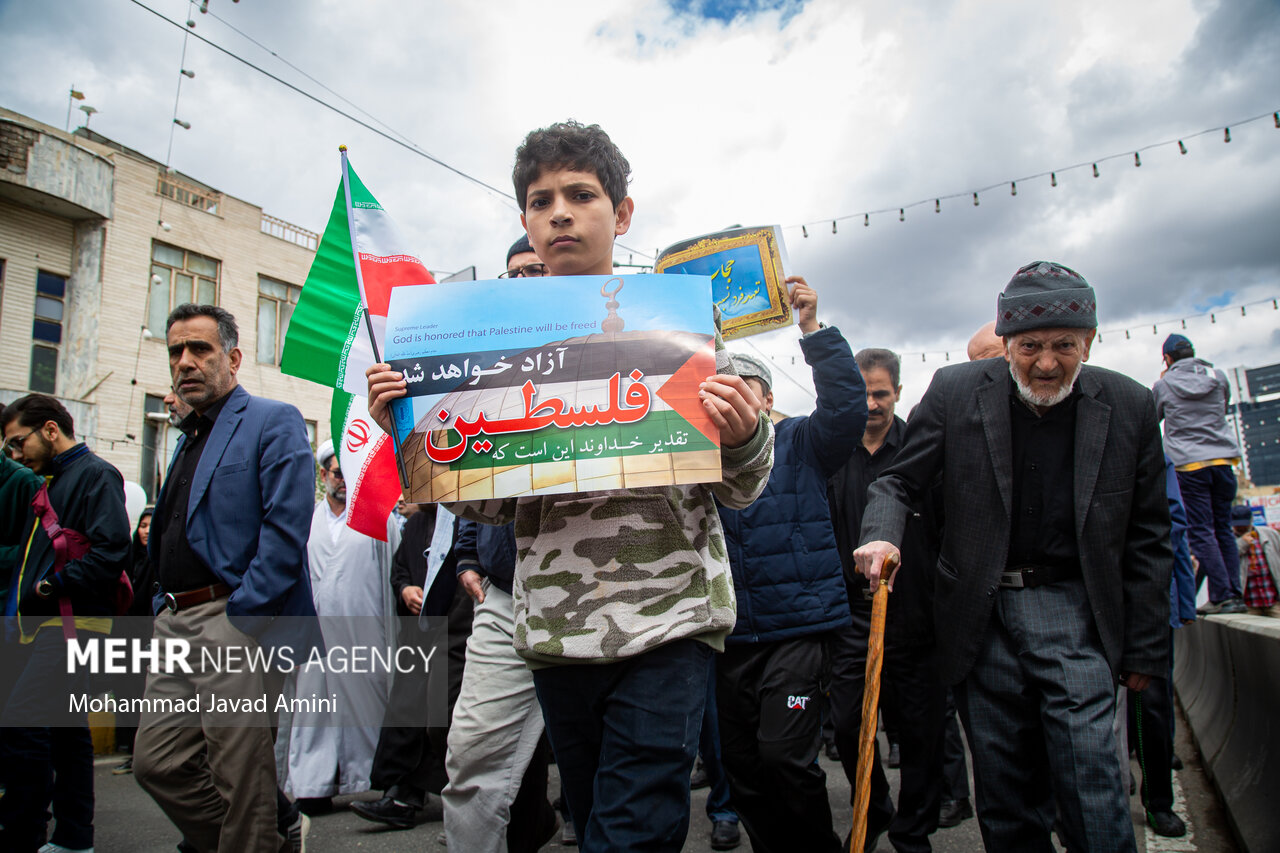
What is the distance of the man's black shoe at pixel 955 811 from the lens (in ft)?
13.5

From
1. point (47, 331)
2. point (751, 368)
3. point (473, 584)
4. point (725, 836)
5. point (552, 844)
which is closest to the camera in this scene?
point (473, 584)

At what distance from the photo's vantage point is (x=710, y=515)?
6.31 feet

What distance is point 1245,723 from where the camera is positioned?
12.3 feet

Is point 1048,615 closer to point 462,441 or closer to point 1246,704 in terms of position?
point 462,441

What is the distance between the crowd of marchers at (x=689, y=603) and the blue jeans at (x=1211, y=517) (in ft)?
9.36

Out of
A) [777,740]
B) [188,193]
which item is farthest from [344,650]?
[188,193]

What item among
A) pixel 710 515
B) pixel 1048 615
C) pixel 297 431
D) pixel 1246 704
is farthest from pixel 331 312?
pixel 1246 704

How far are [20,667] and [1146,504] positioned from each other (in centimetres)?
551

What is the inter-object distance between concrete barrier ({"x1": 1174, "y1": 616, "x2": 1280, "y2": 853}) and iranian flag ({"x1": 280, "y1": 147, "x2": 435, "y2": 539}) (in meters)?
3.54

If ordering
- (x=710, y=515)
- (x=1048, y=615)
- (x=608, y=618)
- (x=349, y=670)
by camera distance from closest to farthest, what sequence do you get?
(x=608, y=618) < (x=710, y=515) < (x=1048, y=615) < (x=349, y=670)

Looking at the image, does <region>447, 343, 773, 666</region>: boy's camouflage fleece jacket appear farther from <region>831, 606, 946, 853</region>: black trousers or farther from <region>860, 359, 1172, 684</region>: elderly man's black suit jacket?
<region>831, 606, 946, 853</region>: black trousers

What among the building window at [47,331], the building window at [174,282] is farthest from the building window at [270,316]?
the building window at [47,331]

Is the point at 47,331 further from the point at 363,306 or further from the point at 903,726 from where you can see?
the point at 903,726

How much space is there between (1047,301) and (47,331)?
1872 cm
